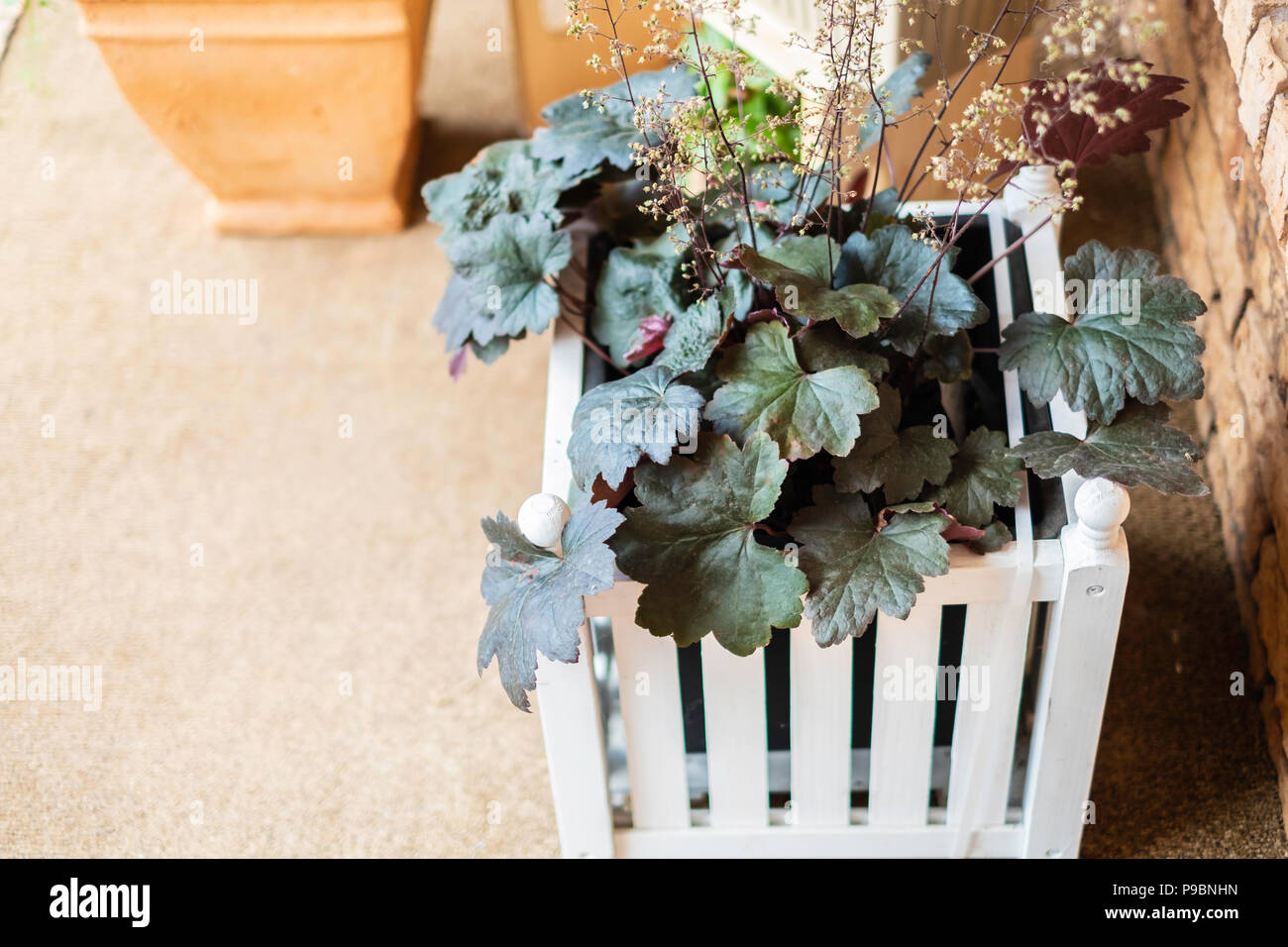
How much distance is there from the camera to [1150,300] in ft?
3.81

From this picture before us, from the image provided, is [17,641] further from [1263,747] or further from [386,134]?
[1263,747]

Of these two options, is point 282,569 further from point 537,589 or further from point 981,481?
point 981,481

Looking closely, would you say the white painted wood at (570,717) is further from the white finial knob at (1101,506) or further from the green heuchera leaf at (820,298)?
the white finial knob at (1101,506)

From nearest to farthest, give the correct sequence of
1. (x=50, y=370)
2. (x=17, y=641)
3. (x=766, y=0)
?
(x=17, y=641) < (x=766, y=0) < (x=50, y=370)

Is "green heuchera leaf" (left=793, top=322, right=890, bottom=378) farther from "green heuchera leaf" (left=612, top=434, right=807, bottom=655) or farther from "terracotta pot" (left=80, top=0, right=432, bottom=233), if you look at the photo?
"terracotta pot" (left=80, top=0, right=432, bottom=233)

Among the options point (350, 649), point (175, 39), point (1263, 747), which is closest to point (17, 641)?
point (350, 649)

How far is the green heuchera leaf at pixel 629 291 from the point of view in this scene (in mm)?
1296

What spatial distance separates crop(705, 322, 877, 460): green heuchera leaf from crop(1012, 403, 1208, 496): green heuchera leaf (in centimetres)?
16

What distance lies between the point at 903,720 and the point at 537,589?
1.35 feet

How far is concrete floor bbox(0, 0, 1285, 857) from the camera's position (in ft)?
5.08

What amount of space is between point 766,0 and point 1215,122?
644 mm

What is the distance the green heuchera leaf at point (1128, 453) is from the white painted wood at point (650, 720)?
1.23 feet

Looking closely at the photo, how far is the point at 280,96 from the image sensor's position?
2004mm

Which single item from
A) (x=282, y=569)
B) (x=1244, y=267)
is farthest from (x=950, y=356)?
(x=282, y=569)
